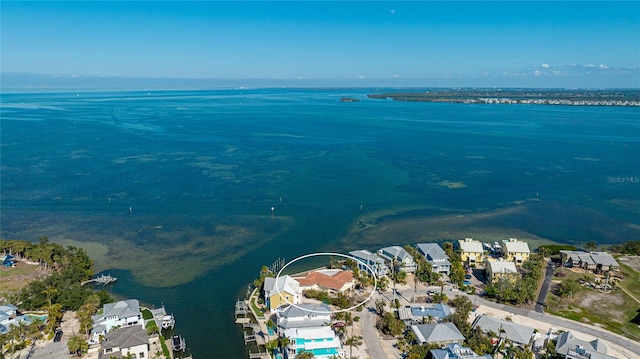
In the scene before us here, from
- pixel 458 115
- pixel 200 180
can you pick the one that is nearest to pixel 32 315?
pixel 200 180

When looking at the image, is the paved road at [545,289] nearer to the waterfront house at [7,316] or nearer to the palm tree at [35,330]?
the palm tree at [35,330]

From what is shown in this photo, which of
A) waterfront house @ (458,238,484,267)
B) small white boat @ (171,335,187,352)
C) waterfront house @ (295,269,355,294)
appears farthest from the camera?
waterfront house @ (458,238,484,267)

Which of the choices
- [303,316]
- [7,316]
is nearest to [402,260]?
[303,316]

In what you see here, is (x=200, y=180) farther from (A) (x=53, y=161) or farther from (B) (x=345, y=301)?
(B) (x=345, y=301)

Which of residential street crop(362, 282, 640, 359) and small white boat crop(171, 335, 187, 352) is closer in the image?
residential street crop(362, 282, 640, 359)

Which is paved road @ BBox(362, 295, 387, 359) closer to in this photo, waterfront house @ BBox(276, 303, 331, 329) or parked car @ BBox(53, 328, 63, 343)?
waterfront house @ BBox(276, 303, 331, 329)

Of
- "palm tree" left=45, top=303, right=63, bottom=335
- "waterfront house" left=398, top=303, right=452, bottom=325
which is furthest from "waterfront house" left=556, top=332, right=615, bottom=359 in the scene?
"palm tree" left=45, top=303, right=63, bottom=335

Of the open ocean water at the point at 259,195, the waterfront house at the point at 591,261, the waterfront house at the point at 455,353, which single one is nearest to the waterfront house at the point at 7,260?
the open ocean water at the point at 259,195
